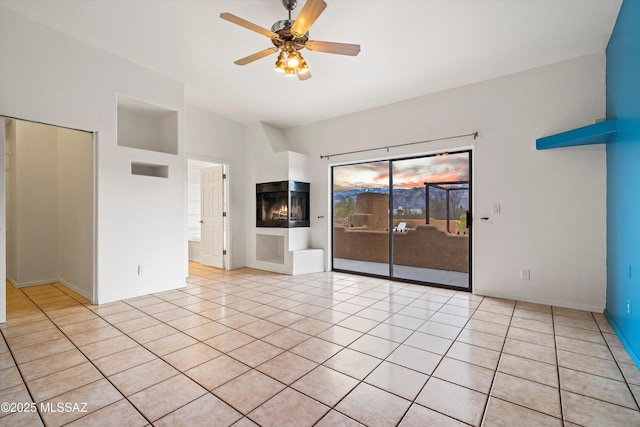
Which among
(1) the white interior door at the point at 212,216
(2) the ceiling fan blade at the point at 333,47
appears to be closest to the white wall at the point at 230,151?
(1) the white interior door at the point at 212,216

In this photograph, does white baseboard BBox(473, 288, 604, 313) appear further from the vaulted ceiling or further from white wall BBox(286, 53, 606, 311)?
the vaulted ceiling

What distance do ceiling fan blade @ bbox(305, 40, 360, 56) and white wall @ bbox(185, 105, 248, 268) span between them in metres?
3.30

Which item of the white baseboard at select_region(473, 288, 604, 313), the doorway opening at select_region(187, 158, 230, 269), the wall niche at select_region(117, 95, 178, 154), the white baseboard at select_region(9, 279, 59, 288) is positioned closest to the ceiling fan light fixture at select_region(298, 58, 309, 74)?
the wall niche at select_region(117, 95, 178, 154)

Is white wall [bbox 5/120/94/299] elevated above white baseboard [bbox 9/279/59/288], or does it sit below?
above

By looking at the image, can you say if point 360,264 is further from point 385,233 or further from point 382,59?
point 382,59

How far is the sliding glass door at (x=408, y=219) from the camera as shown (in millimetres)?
5273

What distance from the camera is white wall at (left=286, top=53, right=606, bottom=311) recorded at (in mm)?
3350

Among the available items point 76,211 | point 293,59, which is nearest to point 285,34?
point 293,59

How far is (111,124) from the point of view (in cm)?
370

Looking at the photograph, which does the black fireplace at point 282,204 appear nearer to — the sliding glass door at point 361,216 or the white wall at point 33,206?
the sliding glass door at point 361,216

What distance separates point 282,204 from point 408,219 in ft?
8.27

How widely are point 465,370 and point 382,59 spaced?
10.9ft

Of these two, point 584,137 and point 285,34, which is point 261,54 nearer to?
point 285,34

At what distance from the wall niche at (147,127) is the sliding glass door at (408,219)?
2.91 m
